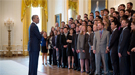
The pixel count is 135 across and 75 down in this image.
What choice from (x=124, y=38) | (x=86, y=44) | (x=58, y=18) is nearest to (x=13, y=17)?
(x=58, y=18)

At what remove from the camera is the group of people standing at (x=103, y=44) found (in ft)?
→ 14.6

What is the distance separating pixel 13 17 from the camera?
523 inches

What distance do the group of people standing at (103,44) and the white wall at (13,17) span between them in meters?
6.37

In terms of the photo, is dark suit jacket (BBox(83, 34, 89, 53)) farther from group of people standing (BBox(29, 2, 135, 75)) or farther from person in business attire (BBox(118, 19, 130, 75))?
person in business attire (BBox(118, 19, 130, 75))

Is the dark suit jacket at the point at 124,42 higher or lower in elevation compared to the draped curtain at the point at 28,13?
lower

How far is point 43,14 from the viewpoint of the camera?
1377 centimetres

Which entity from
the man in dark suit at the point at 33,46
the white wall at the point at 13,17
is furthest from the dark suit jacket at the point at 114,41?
the white wall at the point at 13,17

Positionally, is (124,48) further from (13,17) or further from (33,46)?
(13,17)

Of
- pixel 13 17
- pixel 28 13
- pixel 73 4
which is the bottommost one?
pixel 13 17

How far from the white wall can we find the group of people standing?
637 cm

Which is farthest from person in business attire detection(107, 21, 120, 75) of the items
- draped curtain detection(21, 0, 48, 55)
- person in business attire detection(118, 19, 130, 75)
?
draped curtain detection(21, 0, 48, 55)

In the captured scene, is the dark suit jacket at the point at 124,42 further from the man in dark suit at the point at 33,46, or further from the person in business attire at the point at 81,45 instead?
the man in dark suit at the point at 33,46

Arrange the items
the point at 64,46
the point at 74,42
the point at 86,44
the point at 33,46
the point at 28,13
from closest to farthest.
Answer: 1. the point at 33,46
2. the point at 86,44
3. the point at 74,42
4. the point at 64,46
5. the point at 28,13

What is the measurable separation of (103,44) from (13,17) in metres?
9.94
